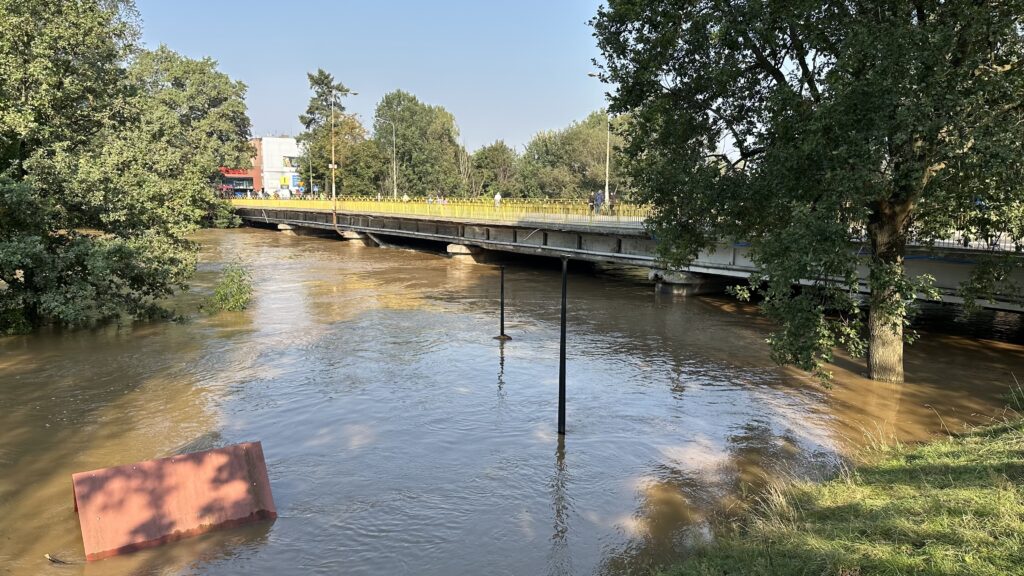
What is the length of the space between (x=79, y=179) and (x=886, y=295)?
21002 millimetres

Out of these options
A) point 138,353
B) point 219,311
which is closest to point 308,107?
point 219,311

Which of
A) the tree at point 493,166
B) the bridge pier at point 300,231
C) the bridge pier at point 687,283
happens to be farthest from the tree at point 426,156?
the bridge pier at point 687,283

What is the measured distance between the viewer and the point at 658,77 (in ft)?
57.5

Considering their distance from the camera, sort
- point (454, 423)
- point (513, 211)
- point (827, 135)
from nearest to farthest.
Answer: point (827, 135) < point (454, 423) < point (513, 211)

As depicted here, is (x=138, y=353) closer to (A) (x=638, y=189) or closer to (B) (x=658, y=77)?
(A) (x=638, y=189)

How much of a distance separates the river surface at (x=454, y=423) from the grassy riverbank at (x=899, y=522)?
48.8 inches

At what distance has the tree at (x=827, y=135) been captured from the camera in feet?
39.3

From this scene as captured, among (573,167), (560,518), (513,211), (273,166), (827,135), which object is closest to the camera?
(560,518)

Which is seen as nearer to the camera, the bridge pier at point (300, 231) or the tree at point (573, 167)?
the bridge pier at point (300, 231)

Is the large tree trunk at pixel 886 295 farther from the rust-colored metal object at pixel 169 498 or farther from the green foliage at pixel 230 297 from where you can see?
the green foliage at pixel 230 297

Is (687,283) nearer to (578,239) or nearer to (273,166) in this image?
(578,239)

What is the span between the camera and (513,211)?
40.0m

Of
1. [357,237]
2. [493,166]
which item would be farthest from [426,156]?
[357,237]

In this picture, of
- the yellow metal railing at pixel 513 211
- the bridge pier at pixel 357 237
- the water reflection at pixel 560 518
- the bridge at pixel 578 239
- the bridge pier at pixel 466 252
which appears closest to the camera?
the water reflection at pixel 560 518
